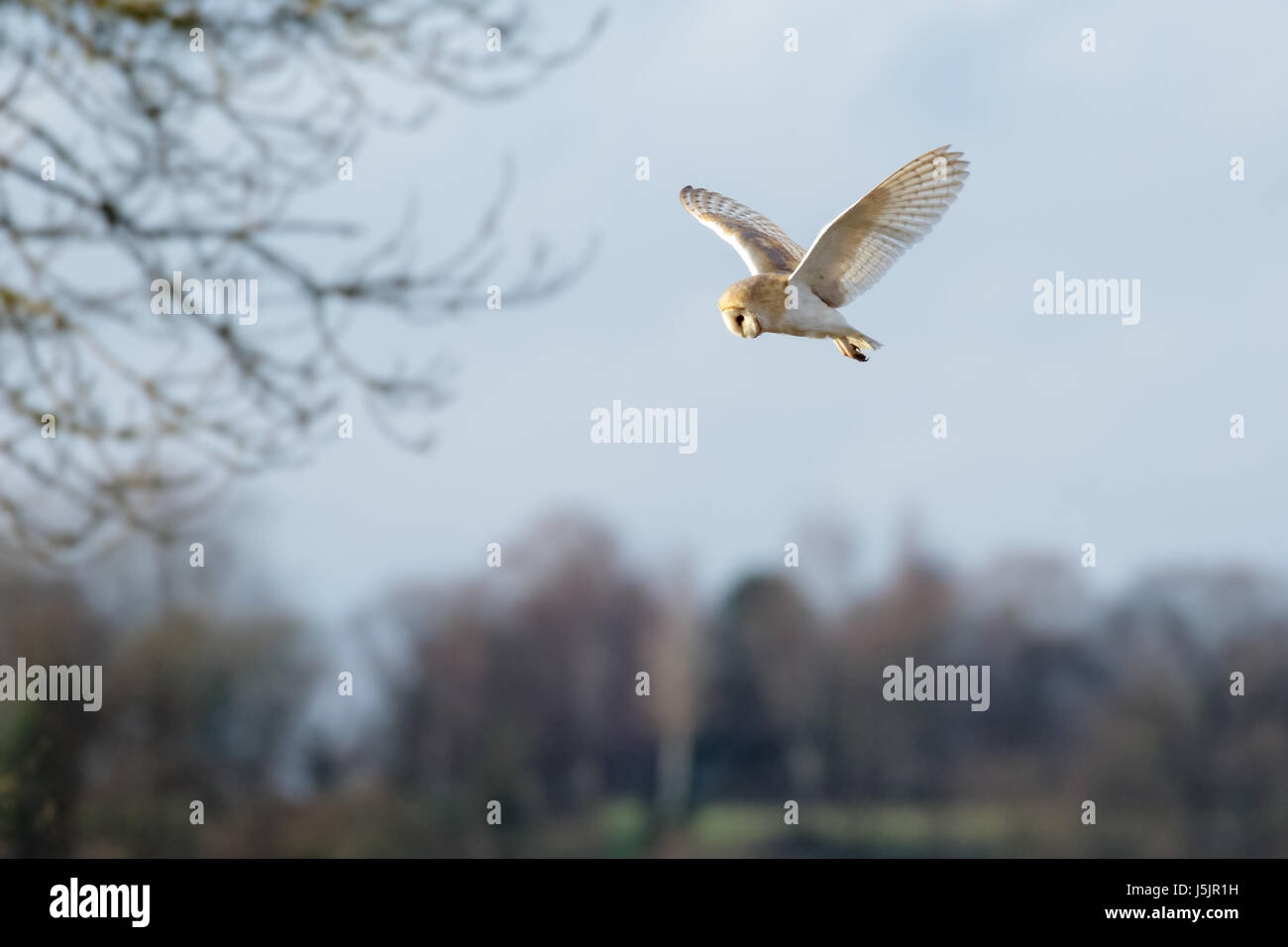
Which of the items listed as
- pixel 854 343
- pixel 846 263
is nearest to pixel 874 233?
pixel 846 263

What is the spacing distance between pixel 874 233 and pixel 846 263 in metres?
0.04

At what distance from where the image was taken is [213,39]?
8.59 feet

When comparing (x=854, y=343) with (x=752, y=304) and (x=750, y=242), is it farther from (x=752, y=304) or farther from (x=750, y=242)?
(x=750, y=242)

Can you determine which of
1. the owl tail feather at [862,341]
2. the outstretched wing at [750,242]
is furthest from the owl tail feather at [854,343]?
the outstretched wing at [750,242]

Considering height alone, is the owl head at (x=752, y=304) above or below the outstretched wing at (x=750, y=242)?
below

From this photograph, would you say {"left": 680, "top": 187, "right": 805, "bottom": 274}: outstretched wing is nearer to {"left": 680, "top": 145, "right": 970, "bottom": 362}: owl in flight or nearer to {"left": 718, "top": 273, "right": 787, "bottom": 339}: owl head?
{"left": 680, "top": 145, "right": 970, "bottom": 362}: owl in flight

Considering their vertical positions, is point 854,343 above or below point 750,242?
below

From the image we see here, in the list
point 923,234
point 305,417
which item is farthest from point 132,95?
point 923,234

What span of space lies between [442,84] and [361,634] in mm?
6064

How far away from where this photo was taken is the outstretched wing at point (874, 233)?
83 centimetres

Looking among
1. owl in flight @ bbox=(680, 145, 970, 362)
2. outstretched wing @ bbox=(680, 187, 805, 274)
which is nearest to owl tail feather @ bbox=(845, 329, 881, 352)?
owl in flight @ bbox=(680, 145, 970, 362)

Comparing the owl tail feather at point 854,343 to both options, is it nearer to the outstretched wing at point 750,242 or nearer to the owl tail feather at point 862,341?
the owl tail feather at point 862,341

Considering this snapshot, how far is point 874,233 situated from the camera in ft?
2.83

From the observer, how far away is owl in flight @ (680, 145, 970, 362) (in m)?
0.72
